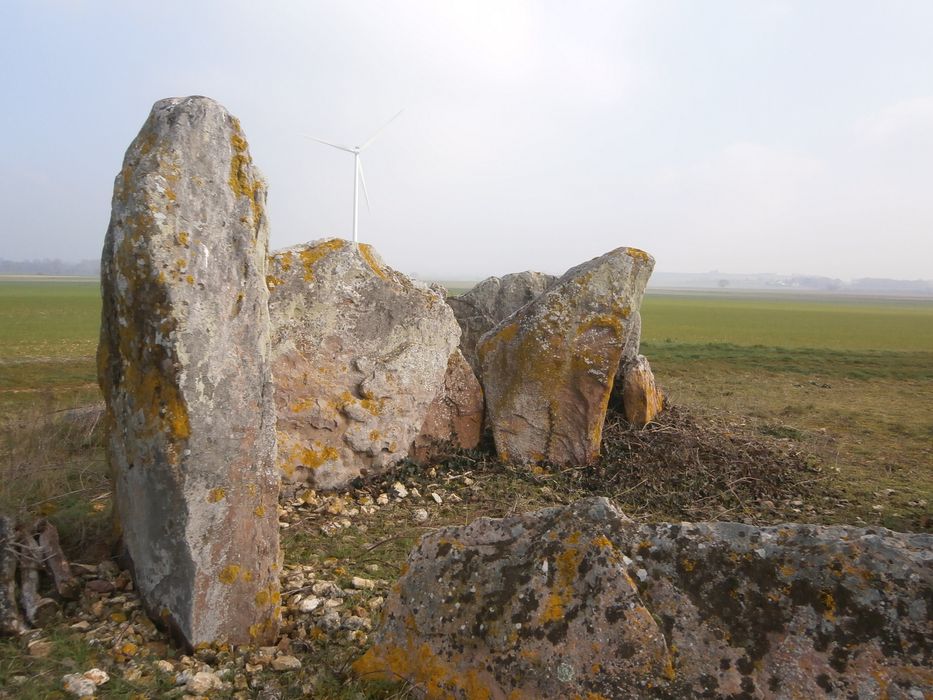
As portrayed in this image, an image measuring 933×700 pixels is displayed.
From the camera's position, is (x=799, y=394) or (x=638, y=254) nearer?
(x=638, y=254)

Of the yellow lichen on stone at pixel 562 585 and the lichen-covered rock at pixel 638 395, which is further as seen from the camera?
the lichen-covered rock at pixel 638 395

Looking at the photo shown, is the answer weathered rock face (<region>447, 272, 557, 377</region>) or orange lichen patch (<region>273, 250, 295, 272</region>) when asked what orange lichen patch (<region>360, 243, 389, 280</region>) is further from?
weathered rock face (<region>447, 272, 557, 377</region>)

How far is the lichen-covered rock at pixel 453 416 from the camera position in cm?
826

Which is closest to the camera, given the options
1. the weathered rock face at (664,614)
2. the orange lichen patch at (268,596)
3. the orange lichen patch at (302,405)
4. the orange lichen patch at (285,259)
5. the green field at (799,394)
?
the weathered rock face at (664,614)

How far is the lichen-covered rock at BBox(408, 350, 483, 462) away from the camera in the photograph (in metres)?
8.26

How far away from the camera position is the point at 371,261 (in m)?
8.02

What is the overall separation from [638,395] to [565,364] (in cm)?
154

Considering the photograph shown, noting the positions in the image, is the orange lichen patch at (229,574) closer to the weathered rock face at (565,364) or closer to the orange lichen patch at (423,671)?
the orange lichen patch at (423,671)

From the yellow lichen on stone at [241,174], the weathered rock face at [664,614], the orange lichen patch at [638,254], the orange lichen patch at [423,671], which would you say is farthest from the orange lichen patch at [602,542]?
the orange lichen patch at [638,254]

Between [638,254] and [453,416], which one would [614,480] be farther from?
[638,254]

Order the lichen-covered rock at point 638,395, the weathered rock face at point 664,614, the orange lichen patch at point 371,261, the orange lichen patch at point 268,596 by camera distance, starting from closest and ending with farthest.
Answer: the weathered rock face at point 664,614, the orange lichen patch at point 268,596, the orange lichen patch at point 371,261, the lichen-covered rock at point 638,395

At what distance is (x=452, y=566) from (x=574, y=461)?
5.19m

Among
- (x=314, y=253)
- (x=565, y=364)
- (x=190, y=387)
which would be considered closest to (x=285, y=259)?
(x=314, y=253)

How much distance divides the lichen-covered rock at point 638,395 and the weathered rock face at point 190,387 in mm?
5903
